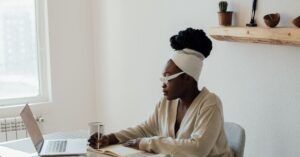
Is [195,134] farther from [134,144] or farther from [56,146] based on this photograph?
[56,146]

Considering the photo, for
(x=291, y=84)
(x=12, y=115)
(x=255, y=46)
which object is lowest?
(x=12, y=115)

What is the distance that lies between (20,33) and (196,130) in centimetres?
256

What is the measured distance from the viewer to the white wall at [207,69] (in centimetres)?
248

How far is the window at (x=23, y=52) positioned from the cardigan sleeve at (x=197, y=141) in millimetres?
2409

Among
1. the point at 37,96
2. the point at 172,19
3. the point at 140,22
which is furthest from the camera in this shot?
the point at 37,96

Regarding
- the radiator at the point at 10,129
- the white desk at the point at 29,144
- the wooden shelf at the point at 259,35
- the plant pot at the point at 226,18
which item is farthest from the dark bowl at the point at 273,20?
the radiator at the point at 10,129

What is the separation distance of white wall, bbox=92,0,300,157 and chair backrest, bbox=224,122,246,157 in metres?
0.42

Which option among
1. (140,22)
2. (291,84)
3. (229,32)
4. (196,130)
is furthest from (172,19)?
(196,130)

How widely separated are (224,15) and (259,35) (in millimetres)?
335

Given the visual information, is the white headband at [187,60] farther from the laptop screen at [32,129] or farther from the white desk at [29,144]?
the laptop screen at [32,129]

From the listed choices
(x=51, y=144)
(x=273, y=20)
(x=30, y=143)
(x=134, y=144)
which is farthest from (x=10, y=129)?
(x=273, y=20)

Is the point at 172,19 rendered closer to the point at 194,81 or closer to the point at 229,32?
the point at 229,32

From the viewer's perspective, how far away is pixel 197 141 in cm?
197

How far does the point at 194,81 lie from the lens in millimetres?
2170
